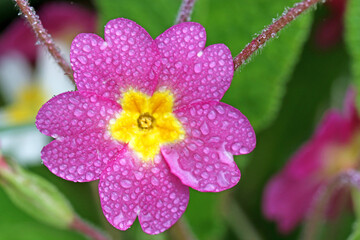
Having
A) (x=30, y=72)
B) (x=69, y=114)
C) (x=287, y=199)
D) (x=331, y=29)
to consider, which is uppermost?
(x=30, y=72)

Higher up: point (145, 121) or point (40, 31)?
point (40, 31)

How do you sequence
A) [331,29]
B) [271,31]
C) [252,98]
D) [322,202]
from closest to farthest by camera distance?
1. [271,31]
2. [322,202]
3. [252,98]
4. [331,29]

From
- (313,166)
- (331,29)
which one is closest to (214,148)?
(313,166)

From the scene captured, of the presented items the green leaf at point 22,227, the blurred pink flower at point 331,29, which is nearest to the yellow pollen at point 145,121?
the green leaf at point 22,227

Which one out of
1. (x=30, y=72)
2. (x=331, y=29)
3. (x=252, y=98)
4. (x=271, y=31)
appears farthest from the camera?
(x=30, y=72)

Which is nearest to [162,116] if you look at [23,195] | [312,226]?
[23,195]

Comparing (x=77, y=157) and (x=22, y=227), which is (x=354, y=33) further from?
(x=22, y=227)

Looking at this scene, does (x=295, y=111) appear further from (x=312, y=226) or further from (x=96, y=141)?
(x=96, y=141)
